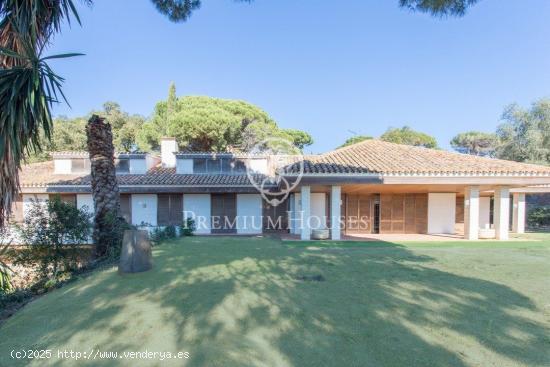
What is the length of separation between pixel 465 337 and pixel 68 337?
5.07 metres

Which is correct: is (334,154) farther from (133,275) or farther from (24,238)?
(24,238)

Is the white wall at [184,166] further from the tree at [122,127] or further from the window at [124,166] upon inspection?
the tree at [122,127]

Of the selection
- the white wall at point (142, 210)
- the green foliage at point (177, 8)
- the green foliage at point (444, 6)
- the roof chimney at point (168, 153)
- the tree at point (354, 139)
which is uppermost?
the tree at point (354, 139)

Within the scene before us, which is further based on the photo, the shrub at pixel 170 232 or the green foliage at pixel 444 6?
the shrub at pixel 170 232

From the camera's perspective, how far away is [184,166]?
751 inches

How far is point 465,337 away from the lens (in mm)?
3578

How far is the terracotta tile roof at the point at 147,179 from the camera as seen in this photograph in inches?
659

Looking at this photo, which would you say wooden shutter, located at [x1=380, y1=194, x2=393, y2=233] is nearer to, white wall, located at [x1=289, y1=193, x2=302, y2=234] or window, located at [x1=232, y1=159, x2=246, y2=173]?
white wall, located at [x1=289, y1=193, x2=302, y2=234]

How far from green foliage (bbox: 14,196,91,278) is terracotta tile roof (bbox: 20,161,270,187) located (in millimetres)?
8569

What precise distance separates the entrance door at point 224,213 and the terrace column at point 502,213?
1373 centimetres

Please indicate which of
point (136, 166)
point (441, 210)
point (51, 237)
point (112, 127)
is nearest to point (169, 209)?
point (136, 166)

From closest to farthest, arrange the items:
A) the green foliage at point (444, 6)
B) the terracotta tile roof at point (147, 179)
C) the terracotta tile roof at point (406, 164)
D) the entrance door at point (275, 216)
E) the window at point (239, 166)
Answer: the green foliage at point (444, 6) < the terracotta tile roof at point (406, 164) < the terracotta tile roof at point (147, 179) < the entrance door at point (275, 216) < the window at point (239, 166)

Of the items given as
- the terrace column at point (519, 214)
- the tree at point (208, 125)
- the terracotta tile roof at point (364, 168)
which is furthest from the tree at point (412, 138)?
the terracotta tile roof at point (364, 168)

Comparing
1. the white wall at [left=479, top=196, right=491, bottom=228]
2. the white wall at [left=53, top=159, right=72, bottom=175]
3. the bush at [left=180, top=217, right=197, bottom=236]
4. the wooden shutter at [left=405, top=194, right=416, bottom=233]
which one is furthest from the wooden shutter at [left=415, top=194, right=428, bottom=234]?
the white wall at [left=53, top=159, right=72, bottom=175]
